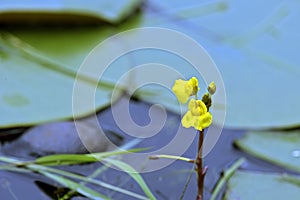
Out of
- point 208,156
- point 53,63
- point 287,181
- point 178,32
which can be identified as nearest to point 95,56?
point 53,63

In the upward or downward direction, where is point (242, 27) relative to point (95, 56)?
upward

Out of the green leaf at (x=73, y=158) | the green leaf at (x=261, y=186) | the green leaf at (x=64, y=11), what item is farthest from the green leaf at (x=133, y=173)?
the green leaf at (x=64, y=11)

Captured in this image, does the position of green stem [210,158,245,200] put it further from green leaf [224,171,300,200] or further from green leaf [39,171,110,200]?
green leaf [39,171,110,200]

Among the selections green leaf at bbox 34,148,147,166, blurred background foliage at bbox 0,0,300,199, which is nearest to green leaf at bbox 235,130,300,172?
blurred background foliage at bbox 0,0,300,199

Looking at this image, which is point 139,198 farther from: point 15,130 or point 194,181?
point 15,130

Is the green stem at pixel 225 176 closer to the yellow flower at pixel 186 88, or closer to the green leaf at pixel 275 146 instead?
the green leaf at pixel 275 146

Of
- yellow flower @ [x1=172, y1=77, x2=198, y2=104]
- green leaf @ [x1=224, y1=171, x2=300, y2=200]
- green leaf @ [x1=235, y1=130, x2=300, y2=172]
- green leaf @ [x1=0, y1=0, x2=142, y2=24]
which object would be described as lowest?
green leaf @ [x1=224, y1=171, x2=300, y2=200]

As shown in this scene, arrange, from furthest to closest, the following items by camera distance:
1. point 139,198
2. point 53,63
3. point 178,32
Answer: point 178,32, point 53,63, point 139,198
